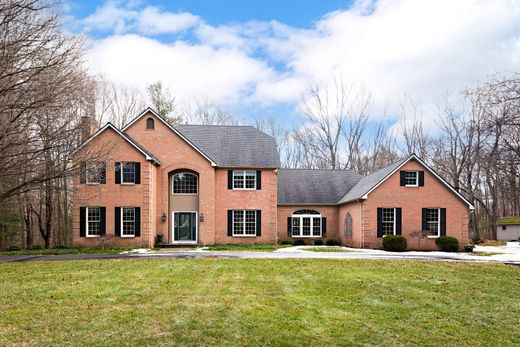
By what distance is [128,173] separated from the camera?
28.1 metres

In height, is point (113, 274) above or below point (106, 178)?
below

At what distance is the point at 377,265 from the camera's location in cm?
1794

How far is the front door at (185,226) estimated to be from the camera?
30578mm

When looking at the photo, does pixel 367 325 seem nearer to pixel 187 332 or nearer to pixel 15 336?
pixel 187 332

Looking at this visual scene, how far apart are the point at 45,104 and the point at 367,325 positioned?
1307 cm

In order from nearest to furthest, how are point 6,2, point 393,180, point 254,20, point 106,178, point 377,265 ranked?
point 6,2
point 377,265
point 254,20
point 106,178
point 393,180

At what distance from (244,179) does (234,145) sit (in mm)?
2797

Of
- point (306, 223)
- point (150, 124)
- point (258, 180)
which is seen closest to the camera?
point (150, 124)

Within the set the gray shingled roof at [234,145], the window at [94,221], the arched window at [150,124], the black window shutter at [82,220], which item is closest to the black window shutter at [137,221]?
the window at [94,221]

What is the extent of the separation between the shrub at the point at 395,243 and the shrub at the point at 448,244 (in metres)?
2.46

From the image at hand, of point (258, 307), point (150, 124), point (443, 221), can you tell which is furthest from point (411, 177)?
point (258, 307)

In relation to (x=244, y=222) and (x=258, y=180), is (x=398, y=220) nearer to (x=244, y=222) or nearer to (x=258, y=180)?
(x=258, y=180)

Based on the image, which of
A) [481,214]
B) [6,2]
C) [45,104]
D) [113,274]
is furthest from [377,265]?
[481,214]

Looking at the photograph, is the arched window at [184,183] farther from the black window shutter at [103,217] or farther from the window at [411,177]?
the window at [411,177]
